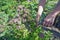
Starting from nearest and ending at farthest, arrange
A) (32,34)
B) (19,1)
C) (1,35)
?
1. (32,34)
2. (1,35)
3. (19,1)

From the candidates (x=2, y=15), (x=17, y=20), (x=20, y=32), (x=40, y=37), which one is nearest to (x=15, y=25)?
(x=17, y=20)

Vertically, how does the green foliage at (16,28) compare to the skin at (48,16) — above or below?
below

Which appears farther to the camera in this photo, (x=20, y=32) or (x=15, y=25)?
(x=15, y=25)

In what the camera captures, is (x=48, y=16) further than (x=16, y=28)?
No

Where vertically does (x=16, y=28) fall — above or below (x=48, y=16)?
below

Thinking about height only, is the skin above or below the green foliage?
above

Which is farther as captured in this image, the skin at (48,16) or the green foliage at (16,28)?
the green foliage at (16,28)

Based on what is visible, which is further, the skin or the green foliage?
the green foliage

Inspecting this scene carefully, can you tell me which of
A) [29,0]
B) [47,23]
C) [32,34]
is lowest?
[29,0]

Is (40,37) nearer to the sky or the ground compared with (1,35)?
nearer to the sky

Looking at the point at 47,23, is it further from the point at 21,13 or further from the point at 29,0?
the point at 29,0

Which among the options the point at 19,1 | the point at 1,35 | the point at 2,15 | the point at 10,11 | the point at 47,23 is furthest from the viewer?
the point at 19,1
